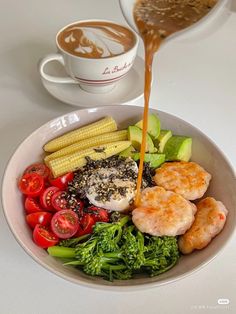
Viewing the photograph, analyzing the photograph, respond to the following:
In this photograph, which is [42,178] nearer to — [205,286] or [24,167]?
[24,167]

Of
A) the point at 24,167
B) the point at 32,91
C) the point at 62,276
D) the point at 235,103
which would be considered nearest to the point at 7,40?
the point at 32,91

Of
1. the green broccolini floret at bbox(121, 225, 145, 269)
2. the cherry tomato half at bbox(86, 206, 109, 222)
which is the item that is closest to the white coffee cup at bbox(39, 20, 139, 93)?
the cherry tomato half at bbox(86, 206, 109, 222)

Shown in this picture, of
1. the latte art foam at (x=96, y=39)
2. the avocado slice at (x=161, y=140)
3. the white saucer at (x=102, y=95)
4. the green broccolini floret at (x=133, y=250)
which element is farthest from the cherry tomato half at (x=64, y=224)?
the latte art foam at (x=96, y=39)

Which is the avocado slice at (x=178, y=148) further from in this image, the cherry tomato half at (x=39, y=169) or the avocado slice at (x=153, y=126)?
the cherry tomato half at (x=39, y=169)

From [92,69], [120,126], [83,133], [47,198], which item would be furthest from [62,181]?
[92,69]

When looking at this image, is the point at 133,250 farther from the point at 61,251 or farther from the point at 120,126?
the point at 120,126
